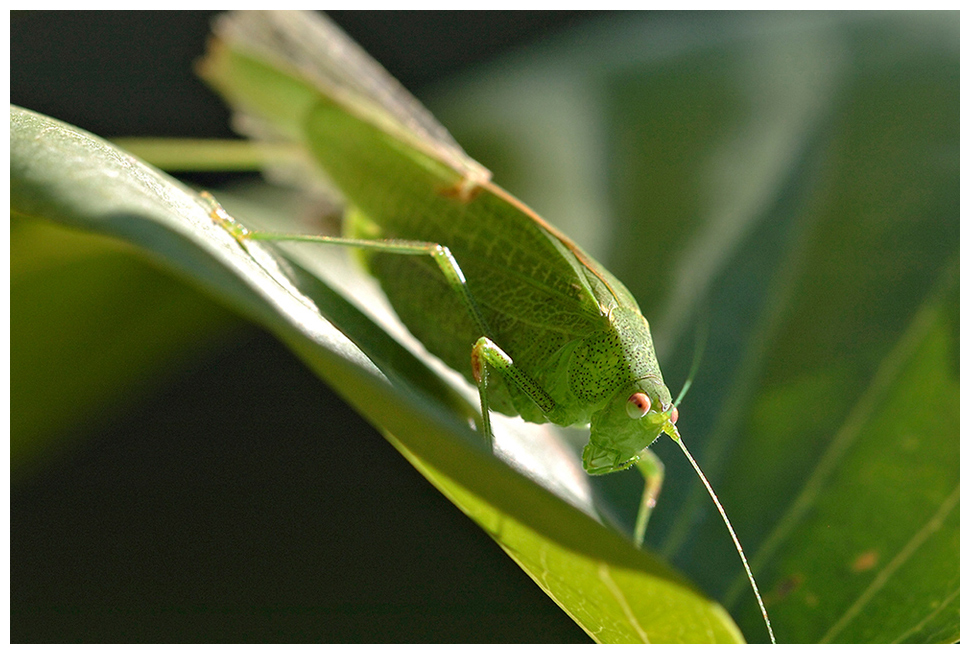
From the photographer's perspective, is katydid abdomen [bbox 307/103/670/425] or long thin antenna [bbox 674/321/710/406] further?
long thin antenna [bbox 674/321/710/406]

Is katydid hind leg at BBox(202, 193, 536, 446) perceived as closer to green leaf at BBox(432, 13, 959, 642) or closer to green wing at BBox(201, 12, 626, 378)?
green wing at BBox(201, 12, 626, 378)

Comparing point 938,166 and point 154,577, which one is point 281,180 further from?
point 938,166

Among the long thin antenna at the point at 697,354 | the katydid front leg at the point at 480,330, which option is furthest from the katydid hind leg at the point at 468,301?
the long thin antenna at the point at 697,354

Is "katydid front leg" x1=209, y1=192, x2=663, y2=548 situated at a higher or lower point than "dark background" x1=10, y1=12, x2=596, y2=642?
higher

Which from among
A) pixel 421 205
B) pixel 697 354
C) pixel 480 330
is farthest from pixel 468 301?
pixel 697 354

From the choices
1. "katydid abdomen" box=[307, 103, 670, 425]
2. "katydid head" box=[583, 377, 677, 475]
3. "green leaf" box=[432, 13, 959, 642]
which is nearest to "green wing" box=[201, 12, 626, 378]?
"katydid abdomen" box=[307, 103, 670, 425]

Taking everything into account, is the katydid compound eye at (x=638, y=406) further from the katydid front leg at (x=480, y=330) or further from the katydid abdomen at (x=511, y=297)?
the katydid front leg at (x=480, y=330)

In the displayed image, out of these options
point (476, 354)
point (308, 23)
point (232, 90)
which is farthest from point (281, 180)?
point (476, 354)

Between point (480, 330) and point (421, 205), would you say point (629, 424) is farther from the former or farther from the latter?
point (421, 205)
